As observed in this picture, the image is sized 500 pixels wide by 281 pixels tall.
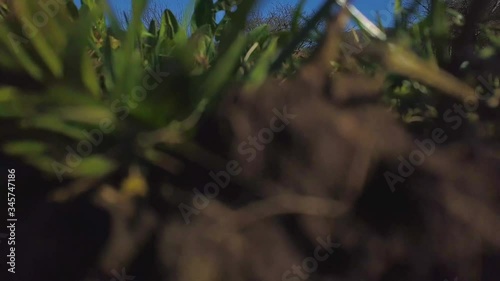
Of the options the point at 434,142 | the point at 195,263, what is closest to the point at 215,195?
the point at 195,263

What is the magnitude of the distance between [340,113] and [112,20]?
0.91 feet

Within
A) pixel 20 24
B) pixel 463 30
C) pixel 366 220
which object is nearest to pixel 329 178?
pixel 366 220

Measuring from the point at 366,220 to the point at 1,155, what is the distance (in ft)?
0.97

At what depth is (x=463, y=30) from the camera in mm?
493

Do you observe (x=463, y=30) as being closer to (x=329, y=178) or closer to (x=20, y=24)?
(x=329, y=178)

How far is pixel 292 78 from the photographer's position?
1.47ft

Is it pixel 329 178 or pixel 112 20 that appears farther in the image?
pixel 112 20

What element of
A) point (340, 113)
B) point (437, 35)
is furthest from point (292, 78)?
point (437, 35)

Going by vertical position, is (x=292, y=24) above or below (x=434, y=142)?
above

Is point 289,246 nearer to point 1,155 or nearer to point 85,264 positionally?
point 85,264

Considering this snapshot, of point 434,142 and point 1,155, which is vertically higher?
point 1,155

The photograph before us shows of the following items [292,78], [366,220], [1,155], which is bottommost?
[366,220]

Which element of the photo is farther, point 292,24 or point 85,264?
point 292,24

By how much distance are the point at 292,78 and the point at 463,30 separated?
145mm
